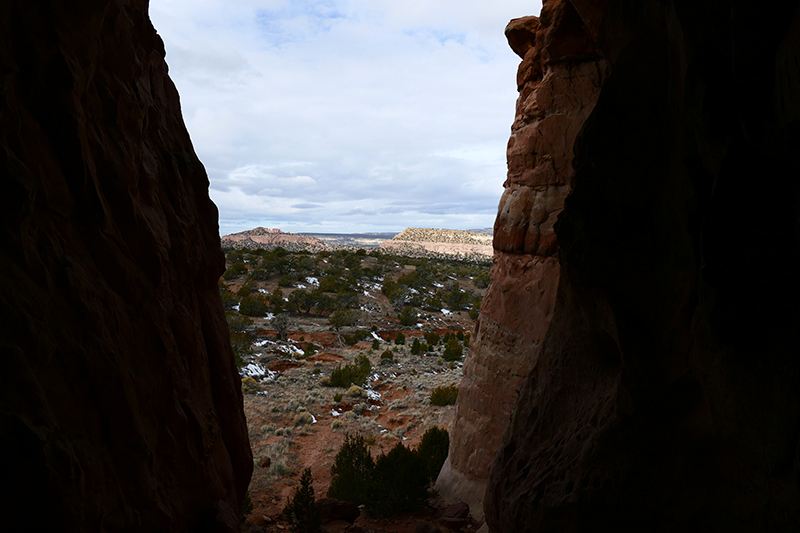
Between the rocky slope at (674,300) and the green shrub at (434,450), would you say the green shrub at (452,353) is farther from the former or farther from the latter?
the rocky slope at (674,300)

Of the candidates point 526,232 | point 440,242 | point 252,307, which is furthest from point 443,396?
point 440,242

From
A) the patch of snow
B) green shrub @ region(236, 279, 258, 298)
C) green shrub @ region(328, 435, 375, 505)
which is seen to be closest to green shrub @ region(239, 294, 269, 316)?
green shrub @ region(236, 279, 258, 298)

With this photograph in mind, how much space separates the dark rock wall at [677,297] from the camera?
2363 mm

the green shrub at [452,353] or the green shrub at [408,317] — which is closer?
the green shrub at [452,353]

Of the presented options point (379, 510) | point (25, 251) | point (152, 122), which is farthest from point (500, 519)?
point (152, 122)

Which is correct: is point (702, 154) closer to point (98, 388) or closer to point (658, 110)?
point (658, 110)

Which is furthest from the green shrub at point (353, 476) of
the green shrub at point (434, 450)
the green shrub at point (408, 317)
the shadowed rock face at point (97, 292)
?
the green shrub at point (408, 317)

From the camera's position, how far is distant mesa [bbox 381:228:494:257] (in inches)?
4375

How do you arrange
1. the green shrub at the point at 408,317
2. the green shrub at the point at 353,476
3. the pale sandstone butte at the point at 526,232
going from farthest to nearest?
the green shrub at the point at 408,317, the green shrub at the point at 353,476, the pale sandstone butte at the point at 526,232

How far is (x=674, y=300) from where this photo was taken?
10.3 ft

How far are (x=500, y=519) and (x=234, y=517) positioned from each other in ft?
8.70

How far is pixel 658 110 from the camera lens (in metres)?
3.30

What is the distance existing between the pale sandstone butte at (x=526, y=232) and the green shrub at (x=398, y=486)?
0.58 metres

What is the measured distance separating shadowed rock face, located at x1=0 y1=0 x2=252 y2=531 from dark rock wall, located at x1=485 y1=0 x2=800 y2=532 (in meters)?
3.14
